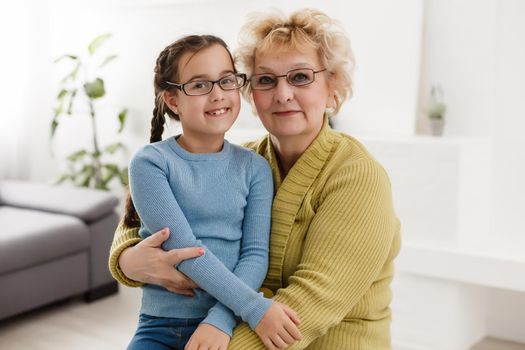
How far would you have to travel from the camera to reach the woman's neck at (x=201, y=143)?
63.6 inches

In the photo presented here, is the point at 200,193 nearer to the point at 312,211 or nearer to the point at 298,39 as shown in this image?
the point at 312,211

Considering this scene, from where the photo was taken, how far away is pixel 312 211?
1588 millimetres

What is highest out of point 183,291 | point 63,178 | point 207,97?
point 207,97

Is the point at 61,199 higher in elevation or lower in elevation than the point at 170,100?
lower

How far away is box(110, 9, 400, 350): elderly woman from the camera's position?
148 cm

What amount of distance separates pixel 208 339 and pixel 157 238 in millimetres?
242

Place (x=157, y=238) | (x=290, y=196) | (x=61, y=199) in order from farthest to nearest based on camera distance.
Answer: (x=61, y=199) < (x=290, y=196) < (x=157, y=238)

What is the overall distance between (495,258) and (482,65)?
90 centimetres

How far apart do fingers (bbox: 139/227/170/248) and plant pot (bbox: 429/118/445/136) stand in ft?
6.95

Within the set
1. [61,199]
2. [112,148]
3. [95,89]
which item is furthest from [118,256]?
[112,148]

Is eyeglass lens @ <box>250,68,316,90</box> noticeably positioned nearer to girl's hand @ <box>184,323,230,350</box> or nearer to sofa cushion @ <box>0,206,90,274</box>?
girl's hand @ <box>184,323,230,350</box>

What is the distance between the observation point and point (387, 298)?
1.67m

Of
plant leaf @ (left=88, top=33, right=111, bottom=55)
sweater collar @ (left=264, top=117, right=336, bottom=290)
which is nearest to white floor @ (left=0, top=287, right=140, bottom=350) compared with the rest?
plant leaf @ (left=88, top=33, right=111, bottom=55)

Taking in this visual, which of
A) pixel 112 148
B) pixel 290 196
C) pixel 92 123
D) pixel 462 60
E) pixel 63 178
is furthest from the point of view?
pixel 92 123
